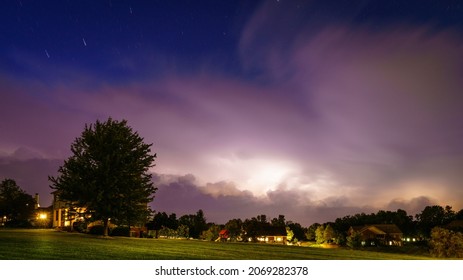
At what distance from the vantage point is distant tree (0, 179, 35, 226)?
238 feet

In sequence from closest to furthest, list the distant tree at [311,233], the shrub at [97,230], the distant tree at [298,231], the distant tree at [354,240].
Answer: the shrub at [97,230]
the distant tree at [354,240]
the distant tree at [311,233]
the distant tree at [298,231]

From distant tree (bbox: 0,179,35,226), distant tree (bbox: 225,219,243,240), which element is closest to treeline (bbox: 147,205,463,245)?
distant tree (bbox: 225,219,243,240)

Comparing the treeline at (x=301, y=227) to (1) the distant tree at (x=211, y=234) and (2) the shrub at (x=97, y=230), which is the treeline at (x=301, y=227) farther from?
(2) the shrub at (x=97, y=230)

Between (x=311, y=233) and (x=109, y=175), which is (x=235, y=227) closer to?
(x=311, y=233)

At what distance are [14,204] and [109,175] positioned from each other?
44298 millimetres

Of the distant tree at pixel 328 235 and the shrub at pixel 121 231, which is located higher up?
the shrub at pixel 121 231

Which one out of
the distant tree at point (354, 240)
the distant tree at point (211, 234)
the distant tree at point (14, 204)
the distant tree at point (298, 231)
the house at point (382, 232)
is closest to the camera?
the distant tree at point (211, 234)

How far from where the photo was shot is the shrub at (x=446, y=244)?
116 ft

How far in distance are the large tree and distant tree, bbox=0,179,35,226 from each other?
36.0 meters

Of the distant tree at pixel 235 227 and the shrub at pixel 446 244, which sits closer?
the shrub at pixel 446 244

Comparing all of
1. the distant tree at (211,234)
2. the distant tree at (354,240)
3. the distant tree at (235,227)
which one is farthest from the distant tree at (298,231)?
the distant tree at (211,234)

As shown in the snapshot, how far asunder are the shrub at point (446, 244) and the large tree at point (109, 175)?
977 inches
